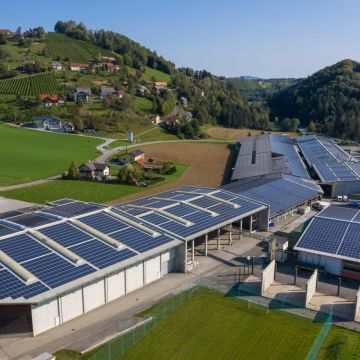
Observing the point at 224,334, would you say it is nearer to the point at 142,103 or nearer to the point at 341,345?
the point at 341,345

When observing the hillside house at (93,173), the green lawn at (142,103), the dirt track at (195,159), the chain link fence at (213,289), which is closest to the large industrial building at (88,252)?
the chain link fence at (213,289)

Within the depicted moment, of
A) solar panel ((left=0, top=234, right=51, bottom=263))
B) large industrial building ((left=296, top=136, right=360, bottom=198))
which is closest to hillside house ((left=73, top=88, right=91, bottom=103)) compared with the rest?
large industrial building ((left=296, top=136, right=360, bottom=198))

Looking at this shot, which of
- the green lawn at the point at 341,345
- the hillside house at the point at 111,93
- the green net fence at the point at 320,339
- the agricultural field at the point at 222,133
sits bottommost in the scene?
the green lawn at the point at 341,345

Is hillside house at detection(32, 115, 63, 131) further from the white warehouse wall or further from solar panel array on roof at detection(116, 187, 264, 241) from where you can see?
the white warehouse wall

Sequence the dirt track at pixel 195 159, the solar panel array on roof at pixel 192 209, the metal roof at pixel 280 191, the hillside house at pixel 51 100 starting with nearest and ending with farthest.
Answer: the solar panel array on roof at pixel 192 209 < the metal roof at pixel 280 191 < the dirt track at pixel 195 159 < the hillside house at pixel 51 100

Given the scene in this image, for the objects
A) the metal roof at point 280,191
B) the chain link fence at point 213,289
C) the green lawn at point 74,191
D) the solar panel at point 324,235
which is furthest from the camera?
the green lawn at point 74,191

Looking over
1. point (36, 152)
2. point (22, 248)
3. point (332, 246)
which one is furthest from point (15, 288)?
point (36, 152)

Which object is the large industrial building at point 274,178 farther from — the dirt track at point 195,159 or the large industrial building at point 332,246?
the large industrial building at point 332,246
